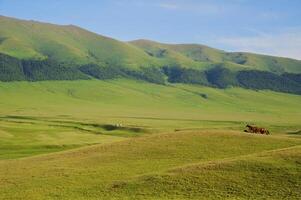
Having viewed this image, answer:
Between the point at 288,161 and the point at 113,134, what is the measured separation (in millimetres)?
90627

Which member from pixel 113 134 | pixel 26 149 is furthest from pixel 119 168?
pixel 113 134

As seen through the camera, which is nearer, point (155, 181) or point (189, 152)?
point (155, 181)

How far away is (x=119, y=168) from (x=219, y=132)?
19.9 metres

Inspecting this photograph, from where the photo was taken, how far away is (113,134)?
437 feet

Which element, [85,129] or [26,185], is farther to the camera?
[85,129]

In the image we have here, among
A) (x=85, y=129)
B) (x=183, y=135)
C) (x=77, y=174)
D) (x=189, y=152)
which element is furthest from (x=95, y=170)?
(x=85, y=129)

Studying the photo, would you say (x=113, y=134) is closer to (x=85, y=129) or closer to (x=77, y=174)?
(x=85, y=129)

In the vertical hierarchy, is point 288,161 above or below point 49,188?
above

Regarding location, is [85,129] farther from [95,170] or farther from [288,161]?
[288,161]

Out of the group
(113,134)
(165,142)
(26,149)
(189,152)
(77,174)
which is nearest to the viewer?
(77,174)

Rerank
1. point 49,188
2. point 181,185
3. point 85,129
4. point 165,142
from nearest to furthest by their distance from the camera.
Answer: point 181,185 → point 49,188 → point 165,142 → point 85,129

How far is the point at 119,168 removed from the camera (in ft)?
175

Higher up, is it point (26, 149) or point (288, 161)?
point (288, 161)

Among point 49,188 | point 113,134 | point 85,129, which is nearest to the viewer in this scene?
point 49,188
